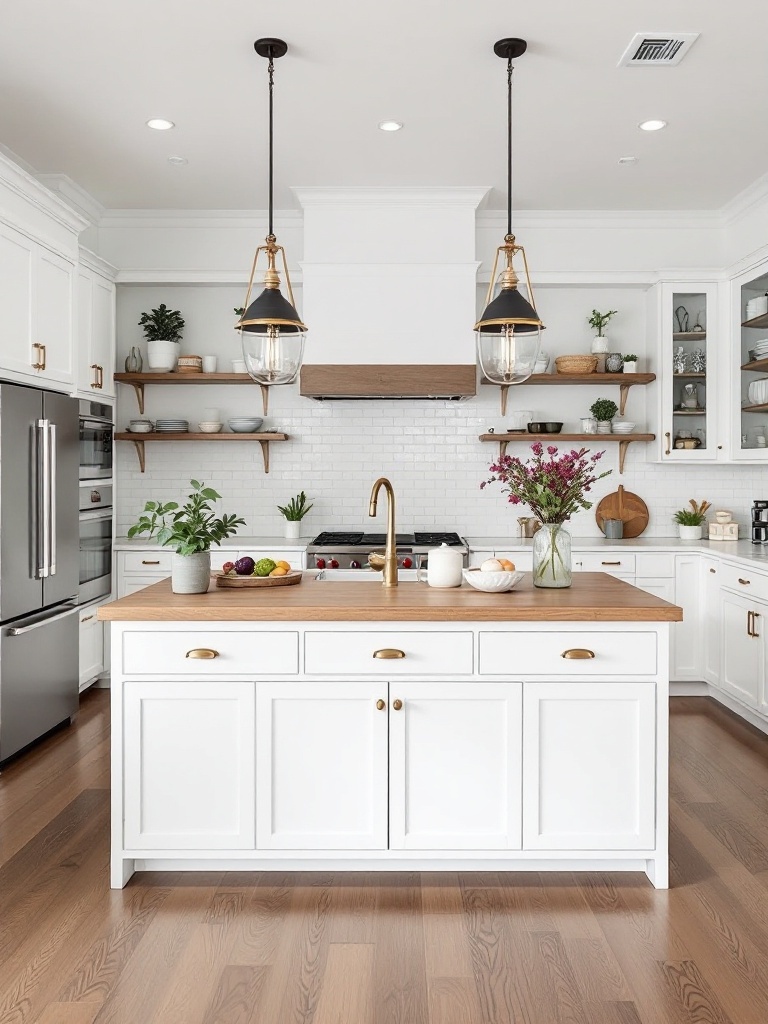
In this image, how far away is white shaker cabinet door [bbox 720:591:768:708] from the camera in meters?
4.54

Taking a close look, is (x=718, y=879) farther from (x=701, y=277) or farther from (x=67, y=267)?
(x=67, y=267)

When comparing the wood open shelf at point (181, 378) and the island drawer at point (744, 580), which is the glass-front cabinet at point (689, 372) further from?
the wood open shelf at point (181, 378)

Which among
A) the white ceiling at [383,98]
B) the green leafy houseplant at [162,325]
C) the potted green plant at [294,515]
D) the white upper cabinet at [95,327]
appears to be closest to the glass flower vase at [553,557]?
the white ceiling at [383,98]

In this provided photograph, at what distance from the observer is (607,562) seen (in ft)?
17.4

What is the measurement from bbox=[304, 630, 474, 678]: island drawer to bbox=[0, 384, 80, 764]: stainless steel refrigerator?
1.93 m

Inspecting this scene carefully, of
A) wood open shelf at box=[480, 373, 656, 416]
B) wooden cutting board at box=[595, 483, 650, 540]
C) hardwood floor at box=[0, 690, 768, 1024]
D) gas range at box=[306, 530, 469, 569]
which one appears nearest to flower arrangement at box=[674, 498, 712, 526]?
wooden cutting board at box=[595, 483, 650, 540]

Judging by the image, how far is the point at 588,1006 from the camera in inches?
86.7

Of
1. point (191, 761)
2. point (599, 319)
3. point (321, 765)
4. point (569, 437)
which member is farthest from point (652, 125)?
point (191, 761)

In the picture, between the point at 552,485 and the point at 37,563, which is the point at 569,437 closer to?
the point at 552,485

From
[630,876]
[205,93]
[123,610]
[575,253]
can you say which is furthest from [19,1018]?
[575,253]

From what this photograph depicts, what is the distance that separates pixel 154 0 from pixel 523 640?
8.96 feet

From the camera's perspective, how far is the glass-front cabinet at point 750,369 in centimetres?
505

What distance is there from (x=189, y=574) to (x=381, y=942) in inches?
53.8

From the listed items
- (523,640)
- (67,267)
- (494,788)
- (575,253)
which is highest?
(575,253)
